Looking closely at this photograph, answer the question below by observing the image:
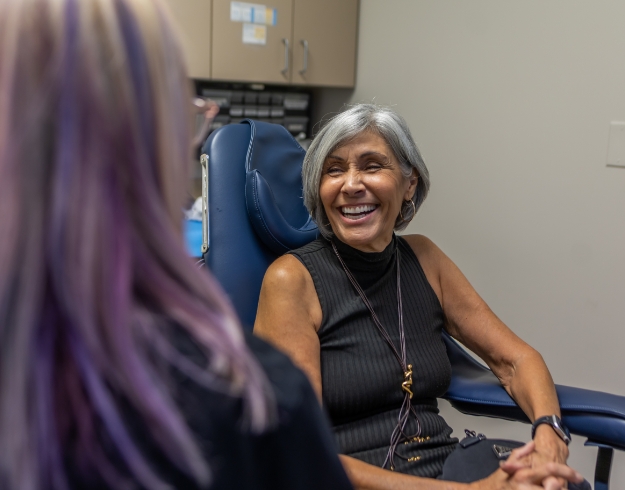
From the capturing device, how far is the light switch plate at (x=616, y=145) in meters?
1.91

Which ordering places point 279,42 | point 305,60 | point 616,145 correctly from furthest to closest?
point 305,60
point 279,42
point 616,145

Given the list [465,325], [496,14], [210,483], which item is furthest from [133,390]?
[496,14]

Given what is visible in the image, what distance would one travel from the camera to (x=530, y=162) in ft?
7.01

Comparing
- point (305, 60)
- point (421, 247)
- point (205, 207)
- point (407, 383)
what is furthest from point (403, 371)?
point (305, 60)

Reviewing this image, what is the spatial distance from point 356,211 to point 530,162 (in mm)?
955

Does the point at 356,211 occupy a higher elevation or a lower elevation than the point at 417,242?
higher

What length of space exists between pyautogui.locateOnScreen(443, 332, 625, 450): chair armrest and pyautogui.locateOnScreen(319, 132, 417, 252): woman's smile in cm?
41

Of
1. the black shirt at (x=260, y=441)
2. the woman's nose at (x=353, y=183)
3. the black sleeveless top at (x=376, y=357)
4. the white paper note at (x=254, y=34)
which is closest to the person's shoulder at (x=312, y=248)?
the black sleeveless top at (x=376, y=357)

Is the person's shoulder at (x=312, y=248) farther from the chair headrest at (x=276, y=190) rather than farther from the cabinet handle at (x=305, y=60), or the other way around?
the cabinet handle at (x=305, y=60)

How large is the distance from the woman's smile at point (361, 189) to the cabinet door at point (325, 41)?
3.81ft

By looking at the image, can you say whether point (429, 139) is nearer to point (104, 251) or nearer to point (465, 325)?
point (465, 325)

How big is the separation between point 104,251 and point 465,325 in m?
1.25

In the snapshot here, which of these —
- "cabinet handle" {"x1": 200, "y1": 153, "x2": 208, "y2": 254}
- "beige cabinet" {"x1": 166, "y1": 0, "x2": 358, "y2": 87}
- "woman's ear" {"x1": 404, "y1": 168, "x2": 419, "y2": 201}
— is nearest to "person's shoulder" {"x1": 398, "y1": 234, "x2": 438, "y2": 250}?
"woman's ear" {"x1": 404, "y1": 168, "x2": 419, "y2": 201}

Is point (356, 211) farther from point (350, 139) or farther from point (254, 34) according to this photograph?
point (254, 34)
